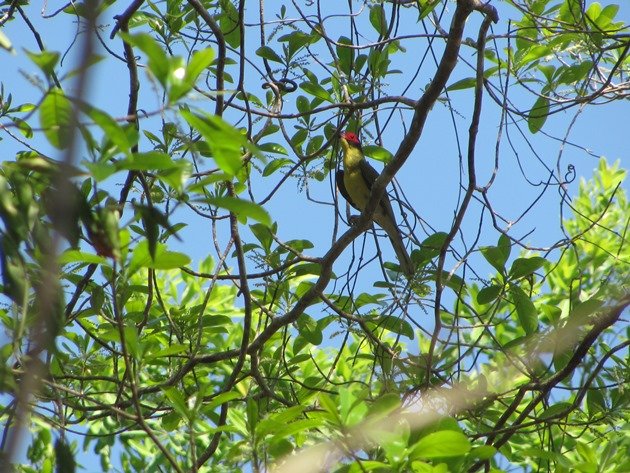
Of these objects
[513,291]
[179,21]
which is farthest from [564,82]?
[179,21]

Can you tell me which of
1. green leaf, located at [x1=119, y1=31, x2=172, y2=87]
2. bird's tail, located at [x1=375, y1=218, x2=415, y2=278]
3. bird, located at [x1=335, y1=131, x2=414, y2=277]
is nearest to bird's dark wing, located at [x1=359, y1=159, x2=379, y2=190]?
bird, located at [x1=335, y1=131, x2=414, y2=277]

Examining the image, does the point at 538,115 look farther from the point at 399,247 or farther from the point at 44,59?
the point at 44,59

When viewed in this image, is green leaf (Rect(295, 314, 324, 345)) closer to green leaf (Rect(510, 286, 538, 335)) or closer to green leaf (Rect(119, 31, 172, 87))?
green leaf (Rect(510, 286, 538, 335))

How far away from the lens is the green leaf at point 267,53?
13.1 feet

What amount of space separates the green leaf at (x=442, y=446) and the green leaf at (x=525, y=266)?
1433mm

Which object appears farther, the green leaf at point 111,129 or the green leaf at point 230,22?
the green leaf at point 230,22

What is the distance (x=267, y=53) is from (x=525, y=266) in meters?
1.54

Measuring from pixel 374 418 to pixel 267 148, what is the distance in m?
2.06

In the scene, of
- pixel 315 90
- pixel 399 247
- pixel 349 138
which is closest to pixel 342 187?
pixel 349 138

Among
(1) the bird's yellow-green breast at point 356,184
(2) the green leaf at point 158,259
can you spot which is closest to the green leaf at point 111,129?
(2) the green leaf at point 158,259

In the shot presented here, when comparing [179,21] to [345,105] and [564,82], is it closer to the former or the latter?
[345,105]

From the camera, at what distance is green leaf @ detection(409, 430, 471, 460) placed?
2119 millimetres

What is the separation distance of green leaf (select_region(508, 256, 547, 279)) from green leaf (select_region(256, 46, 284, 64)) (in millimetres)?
1475

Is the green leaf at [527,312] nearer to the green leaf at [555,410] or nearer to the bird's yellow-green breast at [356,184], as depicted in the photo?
the green leaf at [555,410]
